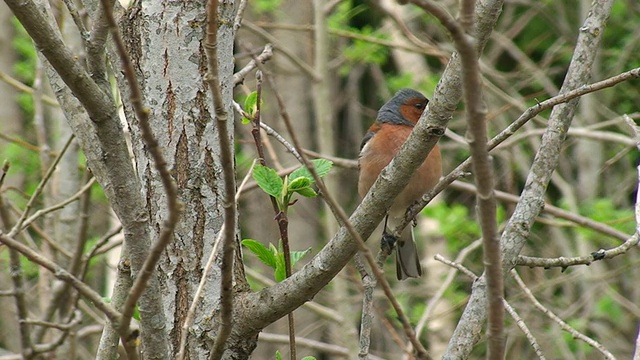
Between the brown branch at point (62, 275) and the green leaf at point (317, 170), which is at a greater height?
the green leaf at point (317, 170)

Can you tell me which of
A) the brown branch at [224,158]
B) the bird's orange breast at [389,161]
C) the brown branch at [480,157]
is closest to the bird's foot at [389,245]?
the brown branch at [224,158]

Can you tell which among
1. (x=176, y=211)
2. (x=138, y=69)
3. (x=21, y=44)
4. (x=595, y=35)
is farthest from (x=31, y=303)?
(x=176, y=211)

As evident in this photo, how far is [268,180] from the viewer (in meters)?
1.99

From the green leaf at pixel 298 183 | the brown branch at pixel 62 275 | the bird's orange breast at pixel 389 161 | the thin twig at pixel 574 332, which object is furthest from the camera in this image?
the bird's orange breast at pixel 389 161

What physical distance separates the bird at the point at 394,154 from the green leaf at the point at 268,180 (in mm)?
1928

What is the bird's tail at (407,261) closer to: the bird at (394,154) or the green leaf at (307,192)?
the bird at (394,154)

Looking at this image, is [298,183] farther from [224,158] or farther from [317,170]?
[224,158]

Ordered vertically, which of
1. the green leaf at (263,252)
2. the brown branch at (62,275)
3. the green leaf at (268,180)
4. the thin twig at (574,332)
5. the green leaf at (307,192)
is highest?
the green leaf at (307,192)

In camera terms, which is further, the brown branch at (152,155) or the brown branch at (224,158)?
the brown branch at (224,158)

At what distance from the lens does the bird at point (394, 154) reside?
405 cm

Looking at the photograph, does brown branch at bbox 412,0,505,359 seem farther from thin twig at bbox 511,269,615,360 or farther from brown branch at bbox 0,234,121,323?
thin twig at bbox 511,269,615,360

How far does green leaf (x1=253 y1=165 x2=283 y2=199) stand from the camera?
77.7 inches

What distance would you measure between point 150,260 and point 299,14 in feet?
Result: 28.4

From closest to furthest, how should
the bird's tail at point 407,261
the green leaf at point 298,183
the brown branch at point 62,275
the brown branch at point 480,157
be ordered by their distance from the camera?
the brown branch at point 480,157 → the brown branch at point 62,275 → the green leaf at point 298,183 → the bird's tail at point 407,261
